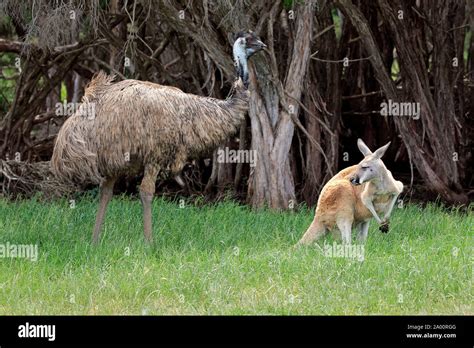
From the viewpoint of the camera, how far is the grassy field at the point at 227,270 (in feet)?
25.2

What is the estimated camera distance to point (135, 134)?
30.7 ft

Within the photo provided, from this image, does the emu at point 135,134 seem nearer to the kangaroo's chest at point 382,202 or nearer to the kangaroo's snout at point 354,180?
the kangaroo's snout at point 354,180

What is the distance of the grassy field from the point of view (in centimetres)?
768

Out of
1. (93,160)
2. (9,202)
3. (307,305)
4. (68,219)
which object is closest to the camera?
(307,305)

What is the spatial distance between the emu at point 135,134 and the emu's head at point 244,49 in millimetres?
473

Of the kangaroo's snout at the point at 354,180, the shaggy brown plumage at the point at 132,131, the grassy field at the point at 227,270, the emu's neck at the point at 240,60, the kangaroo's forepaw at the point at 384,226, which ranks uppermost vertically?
the emu's neck at the point at 240,60

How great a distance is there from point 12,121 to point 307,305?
7.22 meters

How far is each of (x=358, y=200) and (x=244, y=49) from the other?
6.60ft

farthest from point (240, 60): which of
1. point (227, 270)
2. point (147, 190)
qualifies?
point (227, 270)

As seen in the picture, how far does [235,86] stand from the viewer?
1009 centimetres

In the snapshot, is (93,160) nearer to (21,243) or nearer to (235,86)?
(21,243)

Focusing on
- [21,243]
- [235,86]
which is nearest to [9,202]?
[21,243]

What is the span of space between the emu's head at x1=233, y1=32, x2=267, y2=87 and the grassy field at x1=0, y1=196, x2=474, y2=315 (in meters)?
1.56

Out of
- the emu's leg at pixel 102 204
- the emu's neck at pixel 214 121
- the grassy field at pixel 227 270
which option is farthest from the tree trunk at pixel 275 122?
the emu's leg at pixel 102 204
